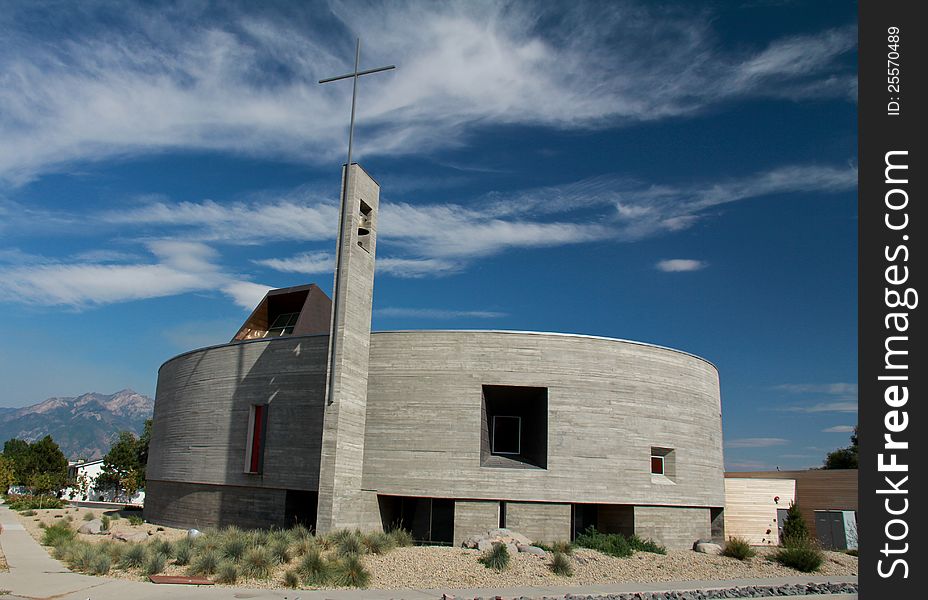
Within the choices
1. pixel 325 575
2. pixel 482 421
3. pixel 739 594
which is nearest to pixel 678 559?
pixel 739 594

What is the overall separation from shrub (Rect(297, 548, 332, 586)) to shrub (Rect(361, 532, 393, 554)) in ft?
12.1

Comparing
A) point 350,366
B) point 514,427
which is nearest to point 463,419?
point 514,427

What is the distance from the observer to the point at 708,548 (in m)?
23.9

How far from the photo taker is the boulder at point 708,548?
23562 mm

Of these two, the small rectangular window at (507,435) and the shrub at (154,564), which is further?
the small rectangular window at (507,435)

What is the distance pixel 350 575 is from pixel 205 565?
3.13m

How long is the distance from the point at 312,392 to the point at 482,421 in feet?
20.0

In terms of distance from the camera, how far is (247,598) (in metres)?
12.2

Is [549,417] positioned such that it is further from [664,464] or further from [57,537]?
[57,537]

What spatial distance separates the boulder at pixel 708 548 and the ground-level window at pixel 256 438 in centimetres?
1565

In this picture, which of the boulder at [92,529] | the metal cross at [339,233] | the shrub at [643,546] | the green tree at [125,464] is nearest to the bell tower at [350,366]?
the metal cross at [339,233]

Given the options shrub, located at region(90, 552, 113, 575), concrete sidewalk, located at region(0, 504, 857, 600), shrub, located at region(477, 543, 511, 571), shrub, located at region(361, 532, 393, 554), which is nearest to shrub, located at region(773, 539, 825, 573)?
concrete sidewalk, located at region(0, 504, 857, 600)

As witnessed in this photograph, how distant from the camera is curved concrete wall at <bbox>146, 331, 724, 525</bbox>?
76.3 feet

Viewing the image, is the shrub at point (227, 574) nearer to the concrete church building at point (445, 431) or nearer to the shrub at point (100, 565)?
the shrub at point (100, 565)
